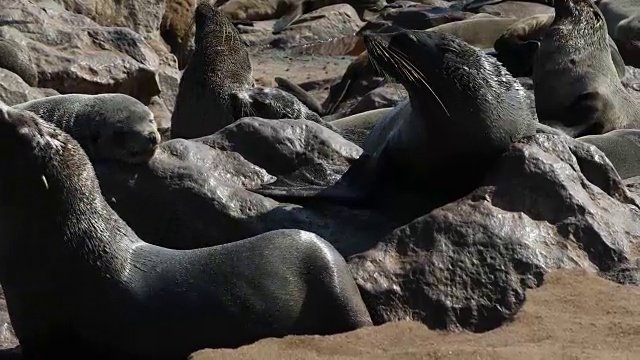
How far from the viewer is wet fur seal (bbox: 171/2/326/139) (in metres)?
9.42

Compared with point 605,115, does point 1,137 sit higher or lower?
higher

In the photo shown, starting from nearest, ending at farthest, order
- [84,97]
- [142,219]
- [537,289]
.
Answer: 1. [537,289]
2. [142,219]
3. [84,97]

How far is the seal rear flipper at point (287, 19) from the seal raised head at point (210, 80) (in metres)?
10.3

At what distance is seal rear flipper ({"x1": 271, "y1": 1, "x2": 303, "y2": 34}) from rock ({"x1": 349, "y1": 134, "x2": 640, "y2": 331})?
15245mm

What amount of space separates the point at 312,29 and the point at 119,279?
53.6 feet

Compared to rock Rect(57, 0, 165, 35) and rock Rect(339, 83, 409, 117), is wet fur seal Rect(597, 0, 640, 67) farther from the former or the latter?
rock Rect(57, 0, 165, 35)

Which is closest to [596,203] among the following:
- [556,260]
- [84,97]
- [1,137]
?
[556,260]

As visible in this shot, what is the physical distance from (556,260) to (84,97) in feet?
12.1

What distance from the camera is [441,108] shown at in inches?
255

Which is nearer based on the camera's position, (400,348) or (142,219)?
(400,348)

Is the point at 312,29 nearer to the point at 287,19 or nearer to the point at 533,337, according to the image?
the point at 287,19

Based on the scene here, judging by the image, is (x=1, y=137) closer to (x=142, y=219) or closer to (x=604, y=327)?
(x=142, y=219)

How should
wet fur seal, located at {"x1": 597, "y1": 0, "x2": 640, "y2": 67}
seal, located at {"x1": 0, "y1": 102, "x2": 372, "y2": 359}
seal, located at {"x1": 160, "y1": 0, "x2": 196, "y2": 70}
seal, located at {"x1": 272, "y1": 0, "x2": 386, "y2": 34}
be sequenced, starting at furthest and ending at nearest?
seal, located at {"x1": 272, "y1": 0, "x2": 386, "y2": 34}
seal, located at {"x1": 160, "y1": 0, "x2": 196, "y2": 70}
wet fur seal, located at {"x1": 597, "y1": 0, "x2": 640, "y2": 67}
seal, located at {"x1": 0, "y1": 102, "x2": 372, "y2": 359}

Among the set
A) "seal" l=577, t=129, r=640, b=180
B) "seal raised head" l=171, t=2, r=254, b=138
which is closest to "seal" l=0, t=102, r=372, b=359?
"seal" l=577, t=129, r=640, b=180
